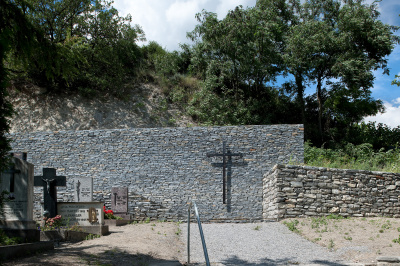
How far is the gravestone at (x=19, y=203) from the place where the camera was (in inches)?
251

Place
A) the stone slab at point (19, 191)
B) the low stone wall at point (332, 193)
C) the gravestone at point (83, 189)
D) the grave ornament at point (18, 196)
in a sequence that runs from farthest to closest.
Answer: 1. the gravestone at point (83, 189)
2. the low stone wall at point (332, 193)
3. the stone slab at point (19, 191)
4. the grave ornament at point (18, 196)

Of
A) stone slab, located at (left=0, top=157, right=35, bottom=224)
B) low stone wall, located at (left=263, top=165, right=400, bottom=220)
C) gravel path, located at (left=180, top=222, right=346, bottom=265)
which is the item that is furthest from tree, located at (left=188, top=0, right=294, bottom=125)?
stone slab, located at (left=0, top=157, right=35, bottom=224)

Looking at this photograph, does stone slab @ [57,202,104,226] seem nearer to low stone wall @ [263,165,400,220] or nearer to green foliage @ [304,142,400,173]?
low stone wall @ [263,165,400,220]

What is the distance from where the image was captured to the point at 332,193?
10672mm

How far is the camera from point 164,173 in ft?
42.6

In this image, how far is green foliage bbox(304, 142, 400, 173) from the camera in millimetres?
12711

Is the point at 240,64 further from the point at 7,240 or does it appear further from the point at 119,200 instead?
the point at 7,240

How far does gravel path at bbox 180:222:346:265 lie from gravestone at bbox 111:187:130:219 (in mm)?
3636

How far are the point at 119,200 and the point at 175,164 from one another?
7.59 ft

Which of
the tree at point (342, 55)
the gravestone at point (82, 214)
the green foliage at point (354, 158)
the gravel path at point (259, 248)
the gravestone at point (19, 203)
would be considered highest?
the tree at point (342, 55)

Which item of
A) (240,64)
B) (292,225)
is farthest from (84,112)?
(292,225)

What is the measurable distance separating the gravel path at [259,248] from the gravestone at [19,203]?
9.37 ft

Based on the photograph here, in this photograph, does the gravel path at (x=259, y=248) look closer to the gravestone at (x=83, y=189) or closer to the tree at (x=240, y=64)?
the gravestone at (x=83, y=189)

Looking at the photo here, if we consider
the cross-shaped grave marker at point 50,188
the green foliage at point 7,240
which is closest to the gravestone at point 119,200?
the cross-shaped grave marker at point 50,188
